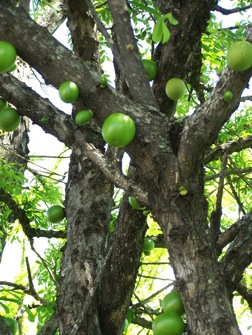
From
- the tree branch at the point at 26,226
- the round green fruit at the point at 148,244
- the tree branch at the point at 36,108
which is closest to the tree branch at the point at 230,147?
the round green fruit at the point at 148,244

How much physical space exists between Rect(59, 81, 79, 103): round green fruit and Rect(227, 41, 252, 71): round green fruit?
2.51ft

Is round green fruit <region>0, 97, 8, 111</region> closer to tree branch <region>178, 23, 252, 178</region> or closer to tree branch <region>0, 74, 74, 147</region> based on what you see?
tree branch <region>0, 74, 74, 147</region>

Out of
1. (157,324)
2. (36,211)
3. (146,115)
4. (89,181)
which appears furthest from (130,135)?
(36,211)

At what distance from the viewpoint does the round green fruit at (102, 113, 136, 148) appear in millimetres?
2531

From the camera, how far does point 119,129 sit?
253cm

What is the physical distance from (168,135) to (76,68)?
1.92 ft

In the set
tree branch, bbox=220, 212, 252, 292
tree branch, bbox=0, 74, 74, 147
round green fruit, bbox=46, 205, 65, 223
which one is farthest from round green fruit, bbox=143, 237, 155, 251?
tree branch, bbox=220, 212, 252, 292

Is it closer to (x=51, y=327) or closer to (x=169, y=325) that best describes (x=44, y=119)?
(x=51, y=327)

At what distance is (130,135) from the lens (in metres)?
2.60

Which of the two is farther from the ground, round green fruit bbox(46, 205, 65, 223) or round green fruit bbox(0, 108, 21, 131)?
round green fruit bbox(0, 108, 21, 131)

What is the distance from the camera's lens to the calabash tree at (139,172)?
2482 millimetres

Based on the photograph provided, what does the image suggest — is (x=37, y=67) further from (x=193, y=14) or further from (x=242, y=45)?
(x=193, y=14)

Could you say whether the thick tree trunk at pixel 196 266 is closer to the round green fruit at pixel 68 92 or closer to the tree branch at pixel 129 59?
the tree branch at pixel 129 59

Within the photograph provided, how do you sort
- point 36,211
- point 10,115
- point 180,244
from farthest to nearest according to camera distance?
point 36,211 → point 10,115 → point 180,244
